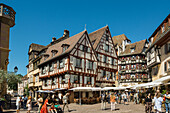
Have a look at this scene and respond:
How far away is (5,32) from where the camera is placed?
1819 cm

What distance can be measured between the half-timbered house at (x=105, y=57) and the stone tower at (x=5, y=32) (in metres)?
16.7

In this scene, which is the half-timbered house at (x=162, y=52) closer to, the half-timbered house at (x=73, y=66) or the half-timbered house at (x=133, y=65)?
the half-timbered house at (x=73, y=66)

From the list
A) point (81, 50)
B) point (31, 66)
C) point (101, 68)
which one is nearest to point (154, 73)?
point (101, 68)

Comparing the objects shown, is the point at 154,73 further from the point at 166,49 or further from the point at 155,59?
the point at 166,49

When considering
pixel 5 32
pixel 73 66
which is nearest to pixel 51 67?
pixel 73 66

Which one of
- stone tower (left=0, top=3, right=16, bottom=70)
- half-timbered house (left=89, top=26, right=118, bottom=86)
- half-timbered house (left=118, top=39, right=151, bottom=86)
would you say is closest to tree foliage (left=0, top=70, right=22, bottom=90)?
stone tower (left=0, top=3, right=16, bottom=70)

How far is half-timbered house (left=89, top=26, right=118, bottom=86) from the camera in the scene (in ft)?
107

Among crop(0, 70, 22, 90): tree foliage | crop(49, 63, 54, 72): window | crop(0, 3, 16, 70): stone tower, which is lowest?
crop(0, 70, 22, 90): tree foliage

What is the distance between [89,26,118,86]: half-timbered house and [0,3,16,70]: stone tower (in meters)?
16.7

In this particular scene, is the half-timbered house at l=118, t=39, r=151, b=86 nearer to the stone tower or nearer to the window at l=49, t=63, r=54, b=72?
the window at l=49, t=63, r=54, b=72

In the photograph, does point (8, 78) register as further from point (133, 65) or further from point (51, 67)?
point (133, 65)

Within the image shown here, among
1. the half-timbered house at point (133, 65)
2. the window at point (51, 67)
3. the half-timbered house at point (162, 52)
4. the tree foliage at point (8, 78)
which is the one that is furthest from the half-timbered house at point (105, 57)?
the tree foliage at point (8, 78)

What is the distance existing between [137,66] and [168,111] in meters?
32.5

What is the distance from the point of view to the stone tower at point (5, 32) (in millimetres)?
17625
